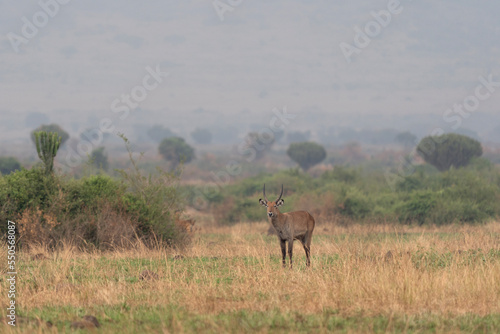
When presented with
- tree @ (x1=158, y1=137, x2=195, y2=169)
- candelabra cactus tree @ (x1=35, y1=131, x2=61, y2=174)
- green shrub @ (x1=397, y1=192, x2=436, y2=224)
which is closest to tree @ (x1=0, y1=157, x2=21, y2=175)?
tree @ (x1=158, y1=137, x2=195, y2=169)

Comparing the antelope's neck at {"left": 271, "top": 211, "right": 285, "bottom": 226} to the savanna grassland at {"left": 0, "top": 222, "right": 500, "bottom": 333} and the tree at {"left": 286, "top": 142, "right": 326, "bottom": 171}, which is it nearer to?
the savanna grassland at {"left": 0, "top": 222, "right": 500, "bottom": 333}

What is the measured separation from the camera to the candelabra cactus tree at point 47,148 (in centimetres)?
1642

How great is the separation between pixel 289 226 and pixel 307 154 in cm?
8219

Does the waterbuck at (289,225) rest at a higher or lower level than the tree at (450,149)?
lower

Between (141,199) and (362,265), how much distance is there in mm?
8698

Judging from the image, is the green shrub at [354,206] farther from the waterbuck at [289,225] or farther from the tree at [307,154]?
the tree at [307,154]

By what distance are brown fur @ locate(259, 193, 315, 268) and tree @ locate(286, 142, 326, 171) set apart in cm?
8158

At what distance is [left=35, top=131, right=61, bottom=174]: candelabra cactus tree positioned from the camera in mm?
16422

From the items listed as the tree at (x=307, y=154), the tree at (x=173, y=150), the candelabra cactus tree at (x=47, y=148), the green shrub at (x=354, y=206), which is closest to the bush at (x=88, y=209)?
the candelabra cactus tree at (x=47, y=148)

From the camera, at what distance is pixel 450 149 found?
63.3m

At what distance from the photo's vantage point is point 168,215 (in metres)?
17.6

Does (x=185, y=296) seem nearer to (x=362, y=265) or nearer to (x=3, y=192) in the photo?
(x=362, y=265)

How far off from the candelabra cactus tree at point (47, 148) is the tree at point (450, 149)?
52.9m

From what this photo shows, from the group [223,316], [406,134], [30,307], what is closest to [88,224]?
[30,307]
